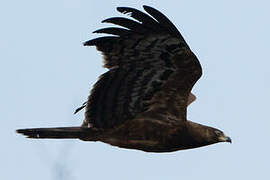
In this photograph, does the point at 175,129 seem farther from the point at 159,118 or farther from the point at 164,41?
the point at 164,41

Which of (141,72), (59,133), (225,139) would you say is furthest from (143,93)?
(225,139)

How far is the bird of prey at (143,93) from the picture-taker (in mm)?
16906

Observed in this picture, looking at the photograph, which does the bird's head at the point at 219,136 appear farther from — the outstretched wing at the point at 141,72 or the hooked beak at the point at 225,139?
the outstretched wing at the point at 141,72

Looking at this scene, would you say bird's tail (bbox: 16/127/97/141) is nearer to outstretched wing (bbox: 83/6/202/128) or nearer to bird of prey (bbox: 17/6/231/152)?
bird of prey (bbox: 17/6/231/152)

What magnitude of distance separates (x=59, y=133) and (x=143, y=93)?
4.20ft

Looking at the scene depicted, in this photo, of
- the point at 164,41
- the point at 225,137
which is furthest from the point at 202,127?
the point at 164,41

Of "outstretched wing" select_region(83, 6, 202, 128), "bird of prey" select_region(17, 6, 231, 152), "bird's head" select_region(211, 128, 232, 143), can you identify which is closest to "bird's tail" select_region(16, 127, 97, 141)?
"bird of prey" select_region(17, 6, 231, 152)

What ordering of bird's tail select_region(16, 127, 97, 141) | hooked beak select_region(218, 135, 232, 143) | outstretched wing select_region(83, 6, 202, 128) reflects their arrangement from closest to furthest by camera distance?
outstretched wing select_region(83, 6, 202, 128), bird's tail select_region(16, 127, 97, 141), hooked beak select_region(218, 135, 232, 143)

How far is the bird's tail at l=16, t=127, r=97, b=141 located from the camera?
1741 cm

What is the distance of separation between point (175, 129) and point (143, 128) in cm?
45

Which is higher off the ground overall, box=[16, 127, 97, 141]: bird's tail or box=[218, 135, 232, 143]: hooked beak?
box=[16, 127, 97, 141]: bird's tail

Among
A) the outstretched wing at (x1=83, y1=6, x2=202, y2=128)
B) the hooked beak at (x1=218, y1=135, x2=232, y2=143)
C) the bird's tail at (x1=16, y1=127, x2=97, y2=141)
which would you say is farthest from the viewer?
the hooked beak at (x1=218, y1=135, x2=232, y2=143)

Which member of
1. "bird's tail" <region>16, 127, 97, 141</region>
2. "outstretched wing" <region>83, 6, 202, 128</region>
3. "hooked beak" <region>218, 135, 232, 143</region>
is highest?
"outstretched wing" <region>83, 6, 202, 128</region>

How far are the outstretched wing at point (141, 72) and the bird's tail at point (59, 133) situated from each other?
17cm
